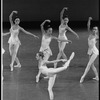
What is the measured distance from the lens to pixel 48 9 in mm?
20672

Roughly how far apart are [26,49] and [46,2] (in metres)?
8.03

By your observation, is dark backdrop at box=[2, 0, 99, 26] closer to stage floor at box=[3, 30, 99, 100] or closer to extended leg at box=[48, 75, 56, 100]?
stage floor at box=[3, 30, 99, 100]

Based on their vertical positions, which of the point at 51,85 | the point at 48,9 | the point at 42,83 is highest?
the point at 48,9

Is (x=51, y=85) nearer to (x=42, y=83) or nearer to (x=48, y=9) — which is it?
(x=42, y=83)

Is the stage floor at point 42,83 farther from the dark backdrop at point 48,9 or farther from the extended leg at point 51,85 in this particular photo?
the dark backdrop at point 48,9

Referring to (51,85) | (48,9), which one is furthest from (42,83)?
(48,9)

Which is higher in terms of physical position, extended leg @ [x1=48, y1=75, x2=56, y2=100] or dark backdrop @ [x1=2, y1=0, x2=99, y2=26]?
dark backdrop @ [x1=2, y1=0, x2=99, y2=26]

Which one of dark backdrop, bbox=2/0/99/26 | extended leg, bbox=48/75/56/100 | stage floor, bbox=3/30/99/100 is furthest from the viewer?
dark backdrop, bbox=2/0/99/26

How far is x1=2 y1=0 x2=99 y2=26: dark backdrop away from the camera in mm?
20500

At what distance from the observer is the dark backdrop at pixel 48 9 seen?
2050 centimetres

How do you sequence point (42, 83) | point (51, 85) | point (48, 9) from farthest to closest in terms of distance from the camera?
point (48, 9), point (42, 83), point (51, 85)

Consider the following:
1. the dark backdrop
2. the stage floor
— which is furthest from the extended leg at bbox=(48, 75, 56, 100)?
the dark backdrop

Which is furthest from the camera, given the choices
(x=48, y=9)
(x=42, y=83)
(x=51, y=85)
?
(x=48, y=9)

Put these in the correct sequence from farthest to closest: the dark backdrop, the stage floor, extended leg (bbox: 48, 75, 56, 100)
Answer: the dark backdrop → the stage floor → extended leg (bbox: 48, 75, 56, 100)
